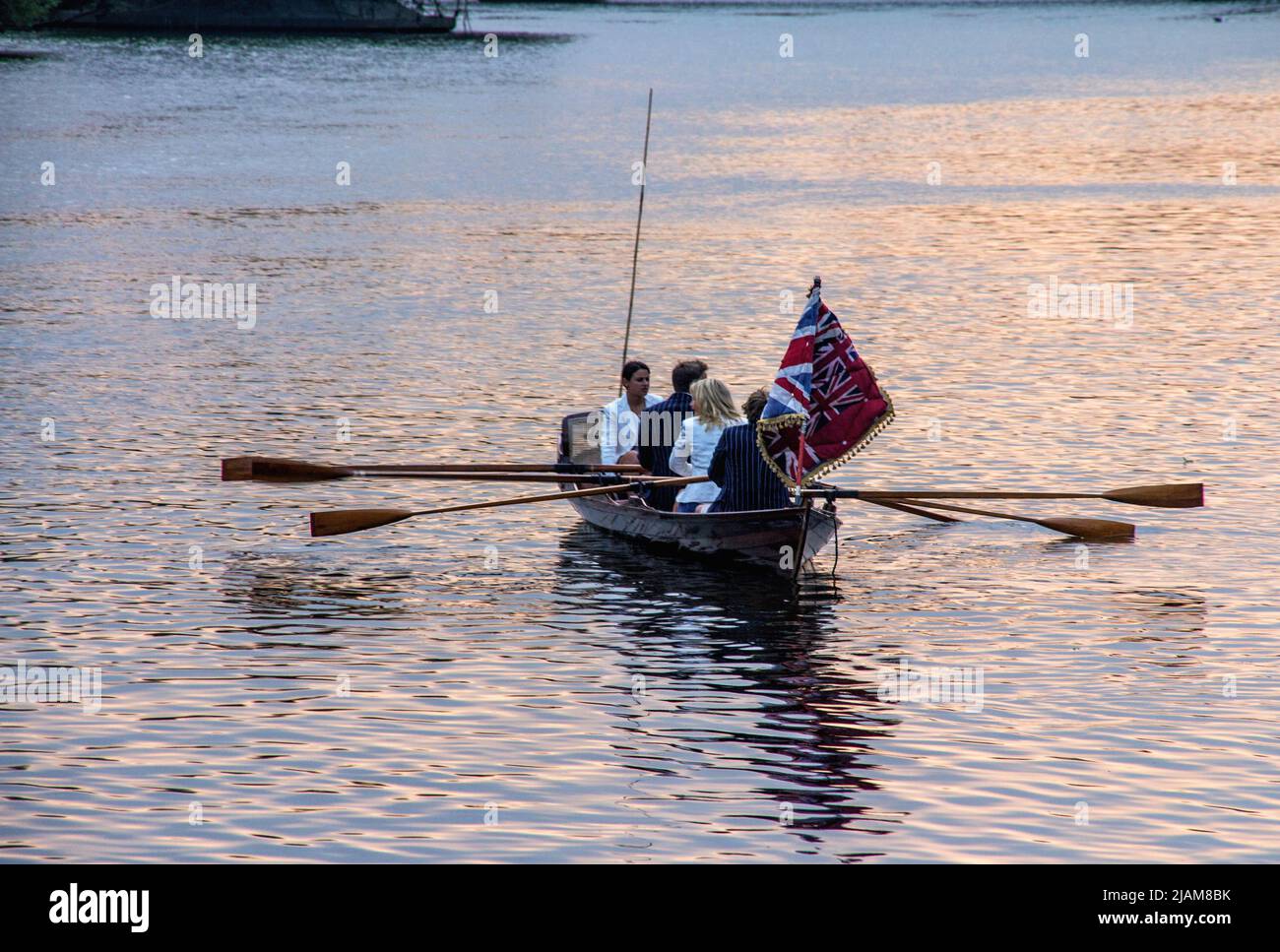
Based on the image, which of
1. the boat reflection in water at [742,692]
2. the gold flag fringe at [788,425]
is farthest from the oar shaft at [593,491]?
the gold flag fringe at [788,425]

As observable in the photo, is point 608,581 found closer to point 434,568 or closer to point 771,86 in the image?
point 434,568

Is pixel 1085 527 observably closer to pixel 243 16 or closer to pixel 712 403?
pixel 712 403

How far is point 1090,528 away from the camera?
20.7 m

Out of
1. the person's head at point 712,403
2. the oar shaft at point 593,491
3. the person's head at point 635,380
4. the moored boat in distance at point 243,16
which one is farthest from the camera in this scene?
the moored boat in distance at point 243,16

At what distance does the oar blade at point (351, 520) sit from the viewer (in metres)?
20.2

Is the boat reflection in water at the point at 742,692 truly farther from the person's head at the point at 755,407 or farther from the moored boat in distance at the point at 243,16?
the moored boat in distance at the point at 243,16

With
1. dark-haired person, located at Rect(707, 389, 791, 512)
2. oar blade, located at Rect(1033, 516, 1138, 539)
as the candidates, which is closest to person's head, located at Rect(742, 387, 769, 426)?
dark-haired person, located at Rect(707, 389, 791, 512)

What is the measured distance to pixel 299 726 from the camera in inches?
595

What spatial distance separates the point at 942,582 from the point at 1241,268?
26.3 meters

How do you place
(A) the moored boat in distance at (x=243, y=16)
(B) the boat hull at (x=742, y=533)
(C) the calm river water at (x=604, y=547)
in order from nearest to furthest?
(C) the calm river water at (x=604, y=547), (B) the boat hull at (x=742, y=533), (A) the moored boat in distance at (x=243, y=16)

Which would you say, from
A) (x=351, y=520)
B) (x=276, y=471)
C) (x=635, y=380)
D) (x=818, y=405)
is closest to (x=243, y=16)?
(x=276, y=471)

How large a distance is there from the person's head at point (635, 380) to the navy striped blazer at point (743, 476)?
1809 mm

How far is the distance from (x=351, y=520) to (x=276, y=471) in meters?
1.62

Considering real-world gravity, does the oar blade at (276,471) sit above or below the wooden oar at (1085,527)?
above
